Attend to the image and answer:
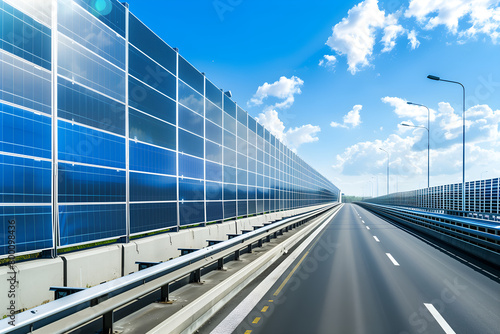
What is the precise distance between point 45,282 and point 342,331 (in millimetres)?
5219

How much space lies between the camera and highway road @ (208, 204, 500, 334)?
17.0 ft

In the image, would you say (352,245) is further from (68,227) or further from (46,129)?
(46,129)

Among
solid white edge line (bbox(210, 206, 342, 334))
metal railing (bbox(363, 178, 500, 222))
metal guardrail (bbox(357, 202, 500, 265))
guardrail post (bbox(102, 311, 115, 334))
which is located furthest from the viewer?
metal railing (bbox(363, 178, 500, 222))

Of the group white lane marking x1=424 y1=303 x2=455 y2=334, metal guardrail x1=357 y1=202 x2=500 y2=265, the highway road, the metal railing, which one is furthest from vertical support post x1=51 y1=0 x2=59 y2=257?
the metal railing

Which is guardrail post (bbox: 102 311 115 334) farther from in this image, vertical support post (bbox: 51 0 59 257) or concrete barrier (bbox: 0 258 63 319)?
vertical support post (bbox: 51 0 59 257)

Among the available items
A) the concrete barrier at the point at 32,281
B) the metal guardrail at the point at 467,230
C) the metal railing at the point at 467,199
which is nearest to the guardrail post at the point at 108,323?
the concrete barrier at the point at 32,281

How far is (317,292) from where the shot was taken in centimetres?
711

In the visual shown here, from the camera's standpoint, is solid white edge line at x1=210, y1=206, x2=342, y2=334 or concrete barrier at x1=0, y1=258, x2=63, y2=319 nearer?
concrete barrier at x1=0, y1=258, x2=63, y2=319

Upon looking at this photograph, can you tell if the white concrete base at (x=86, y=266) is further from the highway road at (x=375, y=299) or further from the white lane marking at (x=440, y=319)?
the white lane marking at (x=440, y=319)

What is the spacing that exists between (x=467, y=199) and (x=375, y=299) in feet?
94.8

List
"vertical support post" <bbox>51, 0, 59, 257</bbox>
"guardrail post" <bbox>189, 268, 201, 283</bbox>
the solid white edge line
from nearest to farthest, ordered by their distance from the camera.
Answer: the solid white edge line < "vertical support post" <bbox>51, 0, 59, 257</bbox> < "guardrail post" <bbox>189, 268, 201, 283</bbox>

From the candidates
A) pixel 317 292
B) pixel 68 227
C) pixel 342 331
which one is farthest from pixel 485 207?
pixel 68 227

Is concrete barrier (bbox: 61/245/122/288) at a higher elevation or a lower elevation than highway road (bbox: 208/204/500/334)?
higher

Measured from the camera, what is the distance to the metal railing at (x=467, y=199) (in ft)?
75.0
